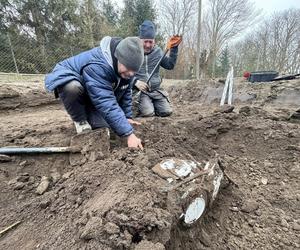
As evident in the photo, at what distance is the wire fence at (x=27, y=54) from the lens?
29.9 feet

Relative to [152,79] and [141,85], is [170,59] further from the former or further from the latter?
[141,85]

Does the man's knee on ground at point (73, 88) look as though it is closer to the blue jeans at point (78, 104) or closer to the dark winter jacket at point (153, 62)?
the blue jeans at point (78, 104)

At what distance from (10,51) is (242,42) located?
66.1 ft

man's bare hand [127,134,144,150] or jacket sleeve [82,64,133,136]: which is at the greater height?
jacket sleeve [82,64,133,136]

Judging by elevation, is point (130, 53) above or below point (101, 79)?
above

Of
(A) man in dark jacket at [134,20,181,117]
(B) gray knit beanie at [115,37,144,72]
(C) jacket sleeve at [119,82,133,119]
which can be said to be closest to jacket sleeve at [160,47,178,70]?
(A) man in dark jacket at [134,20,181,117]

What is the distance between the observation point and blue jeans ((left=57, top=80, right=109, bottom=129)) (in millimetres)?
2156

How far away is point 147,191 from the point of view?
57.8 inches

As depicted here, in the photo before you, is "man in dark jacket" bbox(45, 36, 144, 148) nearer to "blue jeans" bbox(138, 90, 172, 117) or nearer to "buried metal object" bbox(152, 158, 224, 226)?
"buried metal object" bbox(152, 158, 224, 226)

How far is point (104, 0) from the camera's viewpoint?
14.7 metres

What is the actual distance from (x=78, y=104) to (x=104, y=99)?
1.15 ft

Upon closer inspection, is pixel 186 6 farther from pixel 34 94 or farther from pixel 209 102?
pixel 34 94

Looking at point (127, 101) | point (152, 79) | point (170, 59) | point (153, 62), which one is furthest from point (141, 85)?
point (127, 101)

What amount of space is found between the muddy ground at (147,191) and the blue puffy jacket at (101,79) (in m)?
0.23
